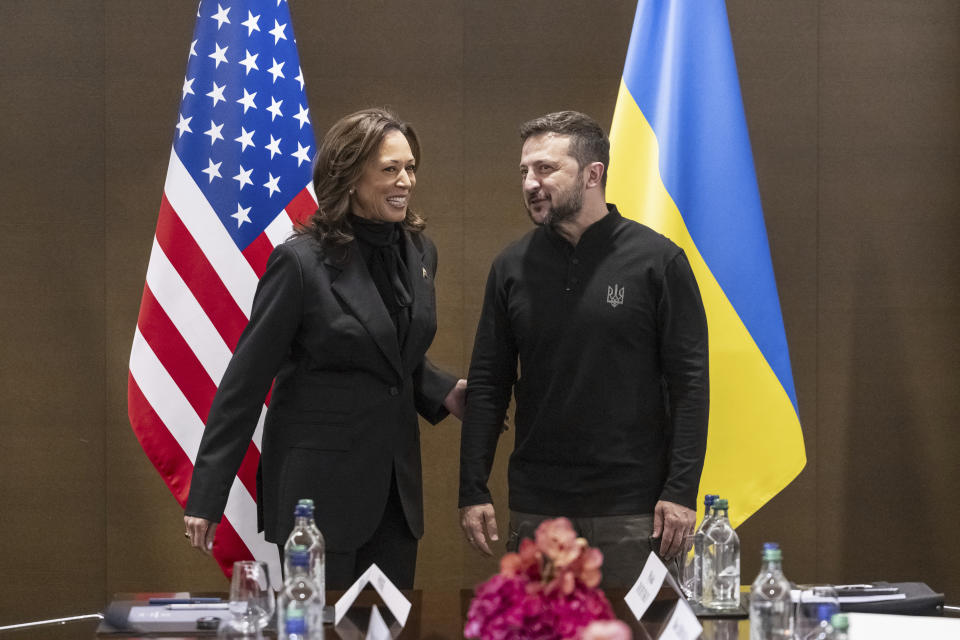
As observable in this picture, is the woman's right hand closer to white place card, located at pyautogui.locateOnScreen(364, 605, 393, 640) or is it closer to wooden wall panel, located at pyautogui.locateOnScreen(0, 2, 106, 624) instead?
white place card, located at pyautogui.locateOnScreen(364, 605, 393, 640)

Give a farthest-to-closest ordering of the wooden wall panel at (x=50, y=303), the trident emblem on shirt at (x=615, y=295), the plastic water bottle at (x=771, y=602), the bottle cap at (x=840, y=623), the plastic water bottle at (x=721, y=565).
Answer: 1. the wooden wall panel at (x=50, y=303)
2. the trident emblem on shirt at (x=615, y=295)
3. the plastic water bottle at (x=721, y=565)
4. the plastic water bottle at (x=771, y=602)
5. the bottle cap at (x=840, y=623)

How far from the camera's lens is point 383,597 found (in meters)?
1.92

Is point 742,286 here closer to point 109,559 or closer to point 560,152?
point 560,152

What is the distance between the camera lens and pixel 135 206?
13.2 ft

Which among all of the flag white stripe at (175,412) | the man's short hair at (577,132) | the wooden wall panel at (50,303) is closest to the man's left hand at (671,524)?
the man's short hair at (577,132)

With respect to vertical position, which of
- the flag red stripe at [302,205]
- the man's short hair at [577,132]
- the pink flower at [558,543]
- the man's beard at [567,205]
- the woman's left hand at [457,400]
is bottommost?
the pink flower at [558,543]

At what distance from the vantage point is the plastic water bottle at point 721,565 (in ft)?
6.72

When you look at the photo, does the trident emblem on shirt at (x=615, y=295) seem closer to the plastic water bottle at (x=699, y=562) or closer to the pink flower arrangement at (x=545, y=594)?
the plastic water bottle at (x=699, y=562)

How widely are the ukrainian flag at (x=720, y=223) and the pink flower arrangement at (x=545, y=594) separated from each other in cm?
198

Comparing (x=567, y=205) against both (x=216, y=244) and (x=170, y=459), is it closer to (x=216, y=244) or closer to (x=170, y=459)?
(x=216, y=244)

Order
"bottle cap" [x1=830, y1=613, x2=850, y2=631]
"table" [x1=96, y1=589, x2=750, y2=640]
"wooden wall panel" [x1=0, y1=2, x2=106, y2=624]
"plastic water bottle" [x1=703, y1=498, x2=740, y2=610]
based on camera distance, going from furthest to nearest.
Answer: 1. "wooden wall panel" [x1=0, y1=2, x2=106, y2=624]
2. "plastic water bottle" [x1=703, y1=498, x2=740, y2=610]
3. "table" [x1=96, y1=589, x2=750, y2=640]
4. "bottle cap" [x1=830, y1=613, x2=850, y2=631]

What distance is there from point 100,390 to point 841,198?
276 centimetres

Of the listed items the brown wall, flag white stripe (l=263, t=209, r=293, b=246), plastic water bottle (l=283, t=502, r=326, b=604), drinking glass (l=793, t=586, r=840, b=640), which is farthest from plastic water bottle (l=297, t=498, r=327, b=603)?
the brown wall

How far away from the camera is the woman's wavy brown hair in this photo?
2.66 meters
